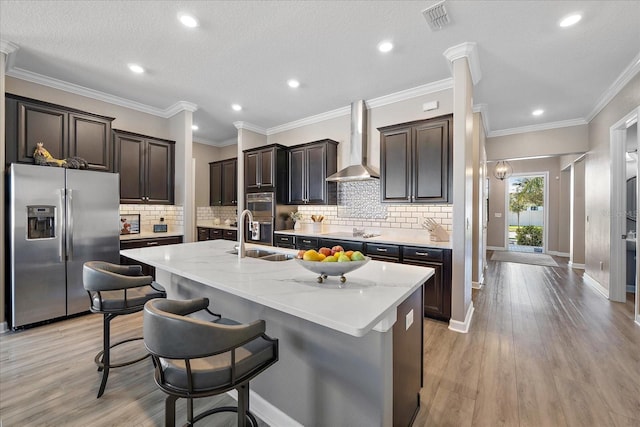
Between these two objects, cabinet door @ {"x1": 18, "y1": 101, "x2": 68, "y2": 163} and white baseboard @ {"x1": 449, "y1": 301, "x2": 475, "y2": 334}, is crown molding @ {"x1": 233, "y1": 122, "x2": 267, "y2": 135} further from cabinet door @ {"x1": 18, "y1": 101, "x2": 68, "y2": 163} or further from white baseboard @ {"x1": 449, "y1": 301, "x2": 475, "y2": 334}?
white baseboard @ {"x1": 449, "y1": 301, "x2": 475, "y2": 334}

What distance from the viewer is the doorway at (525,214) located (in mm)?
8758

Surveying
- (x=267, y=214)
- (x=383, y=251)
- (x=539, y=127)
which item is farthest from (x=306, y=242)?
(x=539, y=127)

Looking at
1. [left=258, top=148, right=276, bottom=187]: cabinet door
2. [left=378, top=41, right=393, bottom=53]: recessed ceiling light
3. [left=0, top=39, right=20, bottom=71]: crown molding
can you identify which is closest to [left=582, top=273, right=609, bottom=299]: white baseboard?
[left=378, top=41, right=393, bottom=53]: recessed ceiling light

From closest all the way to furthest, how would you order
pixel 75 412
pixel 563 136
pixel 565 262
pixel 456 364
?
pixel 75 412, pixel 456 364, pixel 563 136, pixel 565 262

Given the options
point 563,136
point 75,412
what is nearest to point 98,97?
point 75,412

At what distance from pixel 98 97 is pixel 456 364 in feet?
18.3

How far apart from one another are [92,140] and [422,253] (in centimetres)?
453

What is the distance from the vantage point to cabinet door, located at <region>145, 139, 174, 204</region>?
4.49 m

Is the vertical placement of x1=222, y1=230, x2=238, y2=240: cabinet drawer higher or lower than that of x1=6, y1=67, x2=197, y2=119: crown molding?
lower

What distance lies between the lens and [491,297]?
4113mm

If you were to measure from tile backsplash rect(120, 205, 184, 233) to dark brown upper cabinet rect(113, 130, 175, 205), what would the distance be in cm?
28

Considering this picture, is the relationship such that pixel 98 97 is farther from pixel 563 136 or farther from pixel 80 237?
pixel 563 136

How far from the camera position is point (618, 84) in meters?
3.61

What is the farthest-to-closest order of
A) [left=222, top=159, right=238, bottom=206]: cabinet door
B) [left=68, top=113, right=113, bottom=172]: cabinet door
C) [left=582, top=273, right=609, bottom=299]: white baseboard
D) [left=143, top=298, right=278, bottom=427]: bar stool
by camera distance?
1. [left=222, top=159, right=238, bottom=206]: cabinet door
2. [left=582, top=273, right=609, bottom=299]: white baseboard
3. [left=68, top=113, right=113, bottom=172]: cabinet door
4. [left=143, top=298, right=278, bottom=427]: bar stool
